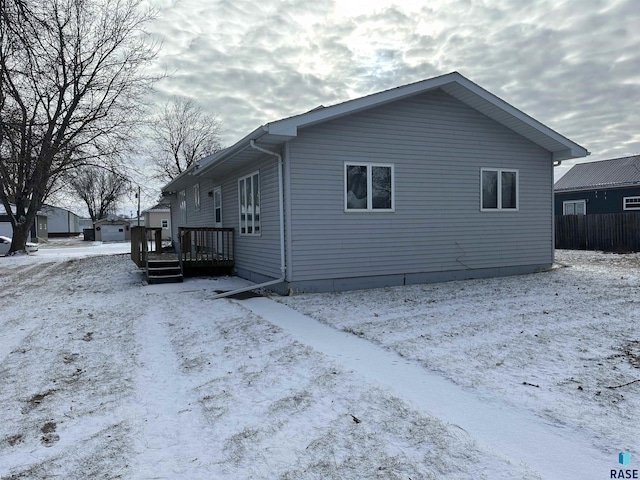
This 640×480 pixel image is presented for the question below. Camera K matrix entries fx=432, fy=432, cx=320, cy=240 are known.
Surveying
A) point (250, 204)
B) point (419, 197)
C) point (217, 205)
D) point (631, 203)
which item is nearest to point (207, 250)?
point (250, 204)

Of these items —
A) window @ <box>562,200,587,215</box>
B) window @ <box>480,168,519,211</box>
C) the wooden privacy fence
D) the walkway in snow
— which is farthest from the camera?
window @ <box>562,200,587,215</box>

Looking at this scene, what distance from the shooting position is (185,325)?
6.42 metres

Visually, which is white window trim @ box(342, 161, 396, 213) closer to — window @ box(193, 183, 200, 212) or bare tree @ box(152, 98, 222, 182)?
window @ box(193, 183, 200, 212)

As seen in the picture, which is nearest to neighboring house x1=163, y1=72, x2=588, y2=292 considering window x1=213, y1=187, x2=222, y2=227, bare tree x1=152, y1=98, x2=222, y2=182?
window x1=213, y1=187, x2=222, y2=227

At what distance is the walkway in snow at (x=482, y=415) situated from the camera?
2.60 m

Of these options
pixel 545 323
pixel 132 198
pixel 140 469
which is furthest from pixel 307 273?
pixel 132 198

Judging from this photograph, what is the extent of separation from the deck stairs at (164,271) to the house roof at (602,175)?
21655 millimetres

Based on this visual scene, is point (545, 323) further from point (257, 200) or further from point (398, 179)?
point (257, 200)

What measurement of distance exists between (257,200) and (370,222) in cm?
273

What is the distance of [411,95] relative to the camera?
9.27 m

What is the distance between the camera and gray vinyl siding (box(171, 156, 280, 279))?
8922mm

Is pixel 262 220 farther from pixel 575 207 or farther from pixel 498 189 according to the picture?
pixel 575 207

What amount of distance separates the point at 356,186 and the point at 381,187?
61cm

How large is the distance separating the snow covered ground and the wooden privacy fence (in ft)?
37.4
